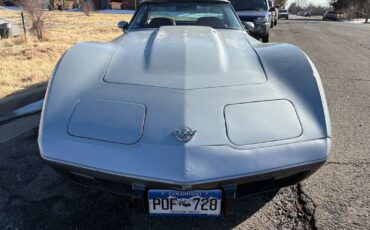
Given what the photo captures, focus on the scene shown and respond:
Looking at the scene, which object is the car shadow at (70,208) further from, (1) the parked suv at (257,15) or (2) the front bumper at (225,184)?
(1) the parked suv at (257,15)

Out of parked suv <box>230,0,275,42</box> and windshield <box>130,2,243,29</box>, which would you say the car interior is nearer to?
windshield <box>130,2,243,29</box>

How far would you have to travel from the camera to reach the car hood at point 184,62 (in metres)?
2.24

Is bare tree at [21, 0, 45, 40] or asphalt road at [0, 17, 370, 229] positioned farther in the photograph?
bare tree at [21, 0, 45, 40]

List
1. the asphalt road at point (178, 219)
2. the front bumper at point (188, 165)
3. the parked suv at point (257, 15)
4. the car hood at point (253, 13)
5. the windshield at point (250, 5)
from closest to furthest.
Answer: the front bumper at point (188, 165) → the asphalt road at point (178, 219) → the parked suv at point (257, 15) → the car hood at point (253, 13) → the windshield at point (250, 5)

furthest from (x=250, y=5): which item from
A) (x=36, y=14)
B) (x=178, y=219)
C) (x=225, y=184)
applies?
(x=225, y=184)

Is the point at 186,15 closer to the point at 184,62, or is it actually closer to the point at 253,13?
the point at 184,62

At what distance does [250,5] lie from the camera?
32.0 feet

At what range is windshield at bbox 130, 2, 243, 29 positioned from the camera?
3793 mm

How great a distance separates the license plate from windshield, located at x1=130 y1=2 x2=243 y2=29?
2360 millimetres

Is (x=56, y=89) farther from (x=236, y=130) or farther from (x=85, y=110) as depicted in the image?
(x=236, y=130)

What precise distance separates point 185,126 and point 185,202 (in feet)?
1.32

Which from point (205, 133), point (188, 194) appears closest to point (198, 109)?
point (205, 133)

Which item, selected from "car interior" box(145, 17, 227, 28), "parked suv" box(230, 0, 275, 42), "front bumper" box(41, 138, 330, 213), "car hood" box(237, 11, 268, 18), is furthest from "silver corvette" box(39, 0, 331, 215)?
"car hood" box(237, 11, 268, 18)

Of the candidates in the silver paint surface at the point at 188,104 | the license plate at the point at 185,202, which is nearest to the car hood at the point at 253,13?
the silver paint surface at the point at 188,104
